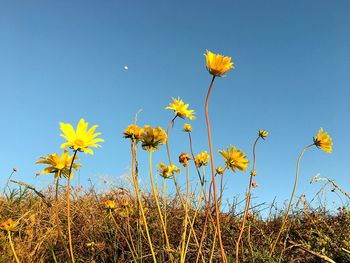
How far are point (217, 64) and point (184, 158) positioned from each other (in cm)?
95

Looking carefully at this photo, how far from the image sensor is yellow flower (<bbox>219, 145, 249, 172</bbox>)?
6.73 ft

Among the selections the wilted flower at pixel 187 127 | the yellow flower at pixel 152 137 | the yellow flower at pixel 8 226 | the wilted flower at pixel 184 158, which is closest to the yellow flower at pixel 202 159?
the wilted flower at pixel 184 158

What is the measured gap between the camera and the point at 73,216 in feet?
13.8

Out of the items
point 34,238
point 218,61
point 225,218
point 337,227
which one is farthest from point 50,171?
point 337,227

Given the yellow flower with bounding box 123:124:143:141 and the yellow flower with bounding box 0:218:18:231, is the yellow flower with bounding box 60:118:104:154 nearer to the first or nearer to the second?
the yellow flower with bounding box 123:124:143:141

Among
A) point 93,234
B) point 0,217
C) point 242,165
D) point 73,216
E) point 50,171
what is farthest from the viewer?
point 0,217

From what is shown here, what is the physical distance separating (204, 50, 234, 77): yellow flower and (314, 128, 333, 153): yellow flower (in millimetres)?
1141

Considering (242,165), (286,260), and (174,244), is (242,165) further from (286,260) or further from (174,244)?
(174,244)

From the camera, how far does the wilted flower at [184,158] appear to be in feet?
7.98

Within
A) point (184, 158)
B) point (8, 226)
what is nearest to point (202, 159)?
point (184, 158)

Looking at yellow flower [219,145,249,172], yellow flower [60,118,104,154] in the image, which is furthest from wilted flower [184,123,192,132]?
yellow flower [60,118,104,154]

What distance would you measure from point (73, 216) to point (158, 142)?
2661 millimetres

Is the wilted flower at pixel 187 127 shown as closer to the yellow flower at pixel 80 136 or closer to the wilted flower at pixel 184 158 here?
the wilted flower at pixel 184 158

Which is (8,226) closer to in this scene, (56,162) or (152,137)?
(56,162)
